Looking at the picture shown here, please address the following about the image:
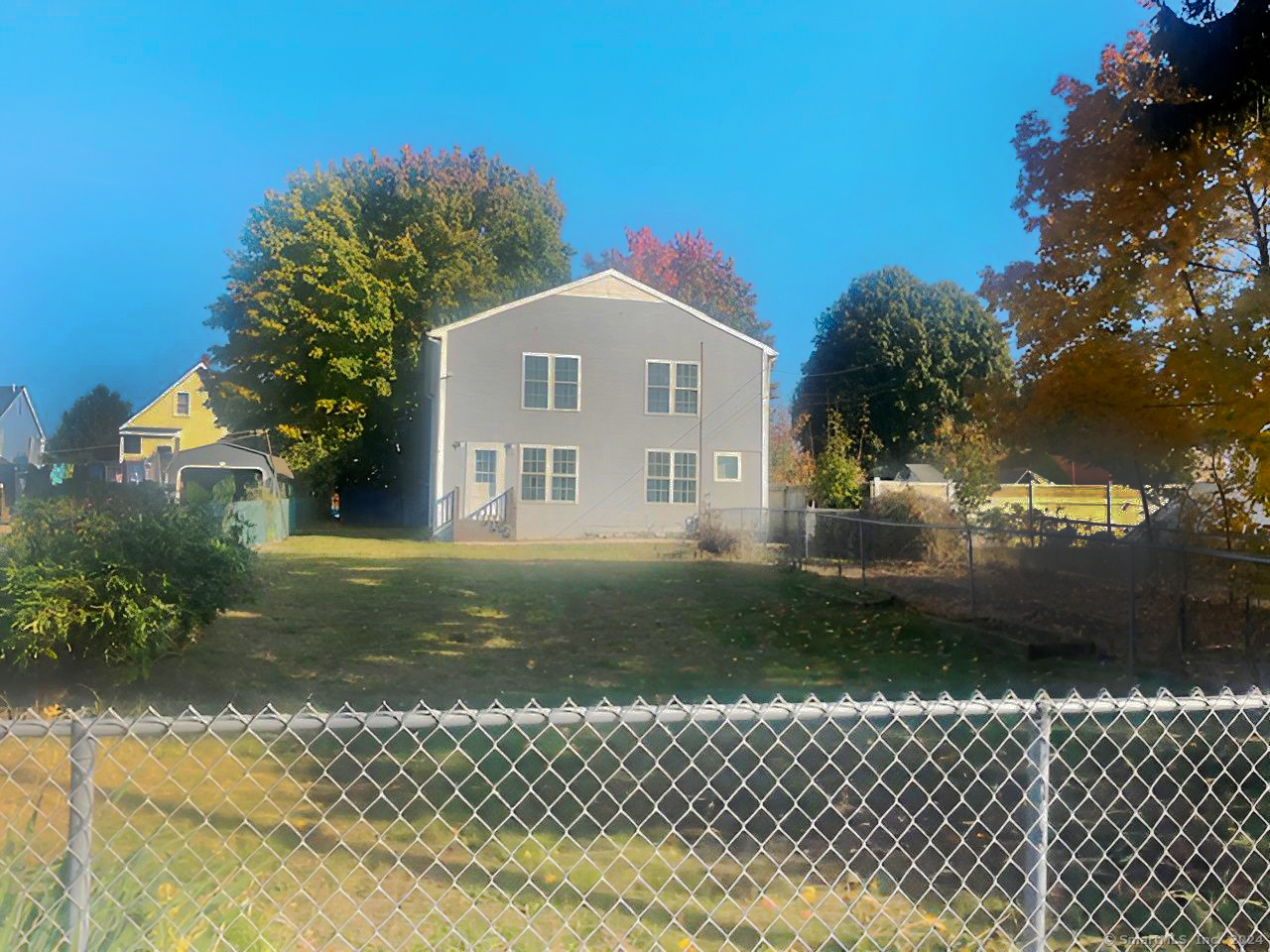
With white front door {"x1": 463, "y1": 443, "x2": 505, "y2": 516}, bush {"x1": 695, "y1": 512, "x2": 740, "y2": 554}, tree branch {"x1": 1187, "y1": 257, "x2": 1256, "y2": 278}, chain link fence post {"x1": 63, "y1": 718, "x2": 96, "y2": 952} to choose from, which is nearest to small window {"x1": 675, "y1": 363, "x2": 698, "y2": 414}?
white front door {"x1": 463, "y1": 443, "x2": 505, "y2": 516}

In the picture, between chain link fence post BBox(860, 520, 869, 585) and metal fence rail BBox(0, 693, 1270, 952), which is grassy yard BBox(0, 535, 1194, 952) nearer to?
metal fence rail BBox(0, 693, 1270, 952)

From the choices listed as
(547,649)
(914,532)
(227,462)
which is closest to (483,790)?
(547,649)

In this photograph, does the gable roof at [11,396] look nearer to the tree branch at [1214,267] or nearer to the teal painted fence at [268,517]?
the teal painted fence at [268,517]

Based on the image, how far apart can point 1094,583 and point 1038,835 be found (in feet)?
25.0

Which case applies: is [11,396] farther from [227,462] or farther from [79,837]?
[79,837]

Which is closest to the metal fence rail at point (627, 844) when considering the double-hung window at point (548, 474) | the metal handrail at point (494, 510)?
the metal handrail at point (494, 510)

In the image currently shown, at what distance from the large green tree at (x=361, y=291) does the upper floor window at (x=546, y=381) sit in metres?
3.73

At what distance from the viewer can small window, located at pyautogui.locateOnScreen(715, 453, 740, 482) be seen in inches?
994

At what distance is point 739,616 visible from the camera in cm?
1091

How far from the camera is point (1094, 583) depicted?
9039mm

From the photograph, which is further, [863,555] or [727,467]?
[727,467]

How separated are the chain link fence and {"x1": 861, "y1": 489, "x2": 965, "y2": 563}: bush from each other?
0.03m

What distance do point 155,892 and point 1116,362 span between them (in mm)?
6773

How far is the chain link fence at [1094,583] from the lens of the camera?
22.1 feet
